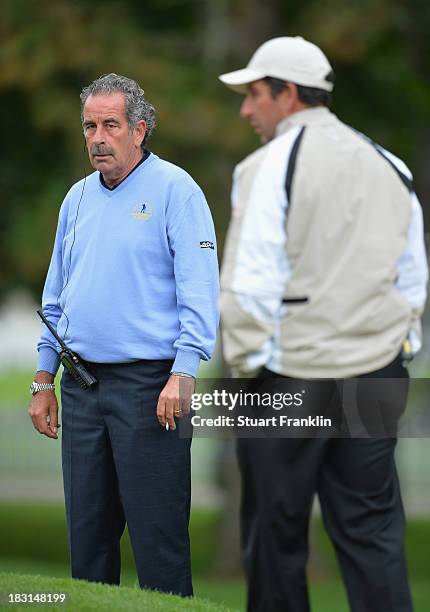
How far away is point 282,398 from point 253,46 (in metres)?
10.4

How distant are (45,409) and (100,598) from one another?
66 cm

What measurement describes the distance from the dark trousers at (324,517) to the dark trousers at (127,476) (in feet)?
1.33

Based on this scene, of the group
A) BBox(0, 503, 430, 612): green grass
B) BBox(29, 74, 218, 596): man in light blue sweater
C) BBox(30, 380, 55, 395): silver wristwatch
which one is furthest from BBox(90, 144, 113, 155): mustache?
BBox(0, 503, 430, 612): green grass

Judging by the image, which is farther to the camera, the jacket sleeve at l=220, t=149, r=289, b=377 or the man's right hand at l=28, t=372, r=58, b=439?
the man's right hand at l=28, t=372, r=58, b=439

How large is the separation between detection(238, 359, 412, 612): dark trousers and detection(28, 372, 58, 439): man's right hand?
826 mm

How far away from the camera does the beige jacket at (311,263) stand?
3885mm

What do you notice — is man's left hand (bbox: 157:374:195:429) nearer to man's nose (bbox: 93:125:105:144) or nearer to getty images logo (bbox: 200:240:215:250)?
getty images logo (bbox: 200:240:215:250)

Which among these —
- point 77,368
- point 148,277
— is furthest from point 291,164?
point 77,368

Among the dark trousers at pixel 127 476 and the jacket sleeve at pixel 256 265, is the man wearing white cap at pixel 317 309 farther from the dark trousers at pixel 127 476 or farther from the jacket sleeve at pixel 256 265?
the dark trousers at pixel 127 476

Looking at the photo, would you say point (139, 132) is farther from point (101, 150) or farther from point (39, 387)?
point (39, 387)

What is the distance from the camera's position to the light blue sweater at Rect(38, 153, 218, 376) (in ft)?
14.2

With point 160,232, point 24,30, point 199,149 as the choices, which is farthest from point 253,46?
point 160,232

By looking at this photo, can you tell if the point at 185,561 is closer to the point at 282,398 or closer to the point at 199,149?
the point at 282,398

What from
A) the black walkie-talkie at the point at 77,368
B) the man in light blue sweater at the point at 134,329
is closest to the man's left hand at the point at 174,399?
the man in light blue sweater at the point at 134,329
